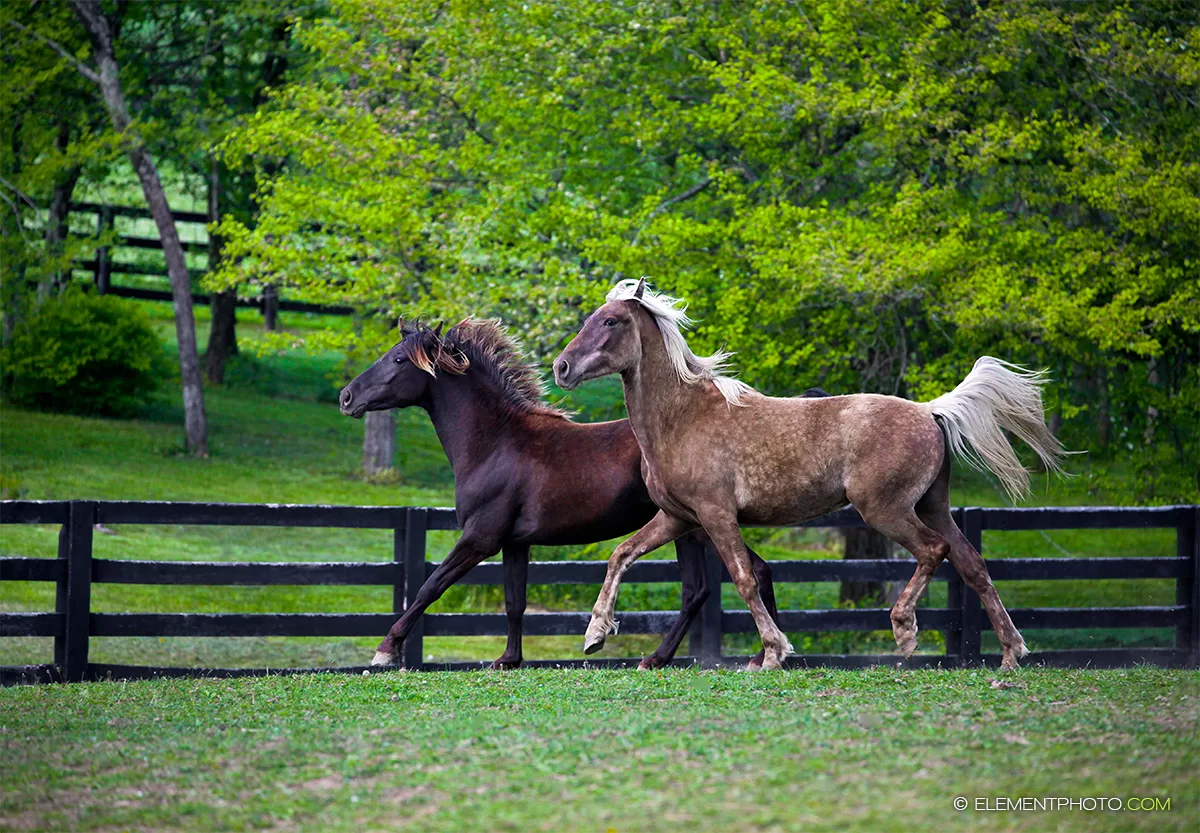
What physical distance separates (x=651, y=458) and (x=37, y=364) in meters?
17.6

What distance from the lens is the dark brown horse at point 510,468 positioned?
7.94 meters

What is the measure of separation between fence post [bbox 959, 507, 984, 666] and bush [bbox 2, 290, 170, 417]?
16962mm

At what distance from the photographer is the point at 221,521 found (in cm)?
857

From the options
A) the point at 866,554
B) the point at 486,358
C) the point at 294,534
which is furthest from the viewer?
the point at 294,534

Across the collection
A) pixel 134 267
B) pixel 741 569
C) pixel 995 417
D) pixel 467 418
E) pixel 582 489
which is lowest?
pixel 741 569

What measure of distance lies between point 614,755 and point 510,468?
3596mm

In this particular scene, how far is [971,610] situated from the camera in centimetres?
905

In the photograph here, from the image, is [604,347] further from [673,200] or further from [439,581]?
[673,200]

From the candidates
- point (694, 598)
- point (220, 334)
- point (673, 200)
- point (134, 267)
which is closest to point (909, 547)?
point (694, 598)

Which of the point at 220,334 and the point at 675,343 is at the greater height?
the point at 675,343

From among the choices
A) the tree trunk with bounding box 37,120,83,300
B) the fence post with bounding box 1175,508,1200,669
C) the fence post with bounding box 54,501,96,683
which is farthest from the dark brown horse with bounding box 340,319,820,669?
the tree trunk with bounding box 37,120,83,300

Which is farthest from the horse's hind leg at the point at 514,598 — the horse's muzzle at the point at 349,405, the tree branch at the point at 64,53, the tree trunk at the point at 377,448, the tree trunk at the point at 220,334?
the tree trunk at the point at 220,334

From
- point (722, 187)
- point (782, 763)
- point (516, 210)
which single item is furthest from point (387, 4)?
point (782, 763)

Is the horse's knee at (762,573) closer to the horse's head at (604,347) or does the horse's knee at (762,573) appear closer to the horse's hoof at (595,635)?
the horse's hoof at (595,635)
